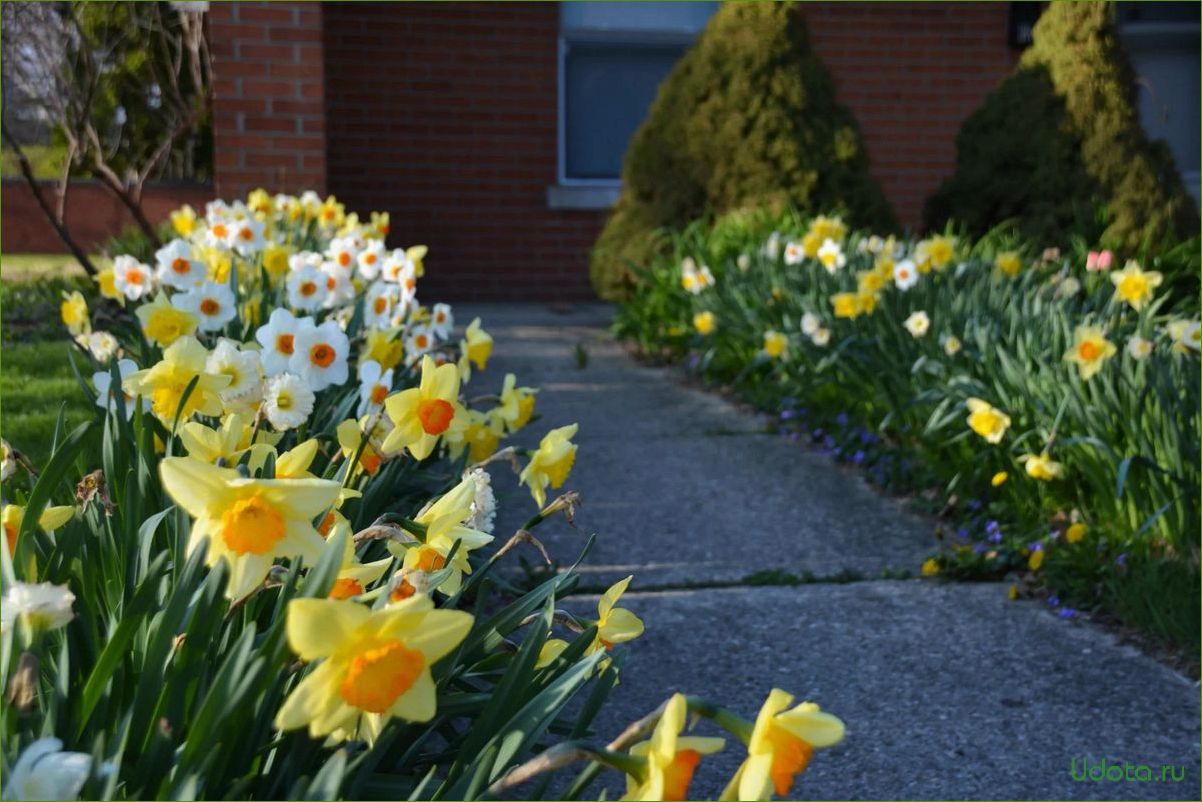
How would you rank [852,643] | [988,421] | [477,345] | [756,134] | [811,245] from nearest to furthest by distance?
[852,643]
[477,345]
[988,421]
[811,245]
[756,134]

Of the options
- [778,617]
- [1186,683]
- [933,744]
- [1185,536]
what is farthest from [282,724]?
[1185,536]

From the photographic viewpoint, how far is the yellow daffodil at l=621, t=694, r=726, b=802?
1077 millimetres

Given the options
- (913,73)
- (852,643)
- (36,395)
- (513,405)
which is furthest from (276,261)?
(913,73)

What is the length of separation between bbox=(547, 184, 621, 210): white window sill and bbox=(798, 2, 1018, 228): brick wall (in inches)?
80.5

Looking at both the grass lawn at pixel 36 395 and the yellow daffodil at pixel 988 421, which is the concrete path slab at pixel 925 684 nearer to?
the yellow daffodil at pixel 988 421

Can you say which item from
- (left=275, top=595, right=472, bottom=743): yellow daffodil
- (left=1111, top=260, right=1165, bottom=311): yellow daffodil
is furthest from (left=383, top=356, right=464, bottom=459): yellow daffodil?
(left=1111, top=260, right=1165, bottom=311): yellow daffodil

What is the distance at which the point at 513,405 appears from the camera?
103 inches

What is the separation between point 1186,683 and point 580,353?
3.83m

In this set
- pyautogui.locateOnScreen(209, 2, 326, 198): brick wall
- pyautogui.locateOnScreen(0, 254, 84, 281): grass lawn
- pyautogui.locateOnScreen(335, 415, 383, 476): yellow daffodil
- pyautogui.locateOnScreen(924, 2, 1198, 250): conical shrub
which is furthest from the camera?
pyautogui.locateOnScreen(0, 254, 84, 281): grass lawn

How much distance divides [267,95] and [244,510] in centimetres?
602

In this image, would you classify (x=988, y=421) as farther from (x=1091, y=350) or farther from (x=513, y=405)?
(x=513, y=405)

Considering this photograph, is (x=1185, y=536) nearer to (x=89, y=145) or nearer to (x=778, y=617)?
(x=778, y=617)

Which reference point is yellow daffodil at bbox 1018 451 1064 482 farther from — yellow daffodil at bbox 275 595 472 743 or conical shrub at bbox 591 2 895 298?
conical shrub at bbox 591 2 895 298

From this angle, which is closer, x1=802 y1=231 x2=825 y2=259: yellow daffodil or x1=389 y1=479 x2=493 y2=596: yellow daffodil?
x1=389 y1=479 x2=493 y2=596: yellow daffodil
